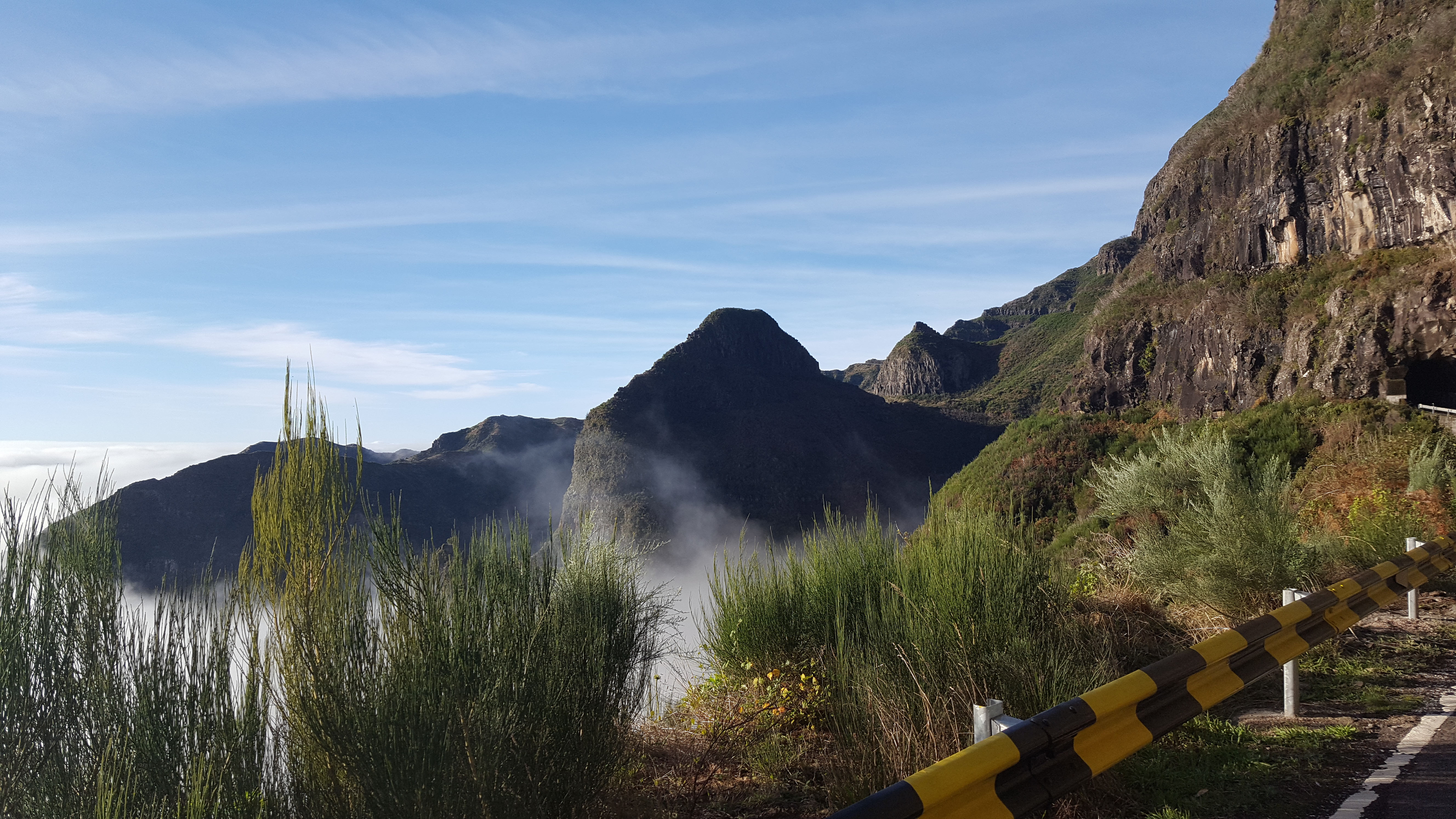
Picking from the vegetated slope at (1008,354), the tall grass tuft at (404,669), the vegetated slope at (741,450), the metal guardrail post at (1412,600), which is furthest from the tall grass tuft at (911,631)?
the vegetated slope at (741,450)

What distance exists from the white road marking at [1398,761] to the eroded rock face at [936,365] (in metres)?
122

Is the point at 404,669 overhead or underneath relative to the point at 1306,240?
underneath

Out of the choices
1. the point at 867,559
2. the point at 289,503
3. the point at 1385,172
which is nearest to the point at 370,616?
Answer: the point at 289,503

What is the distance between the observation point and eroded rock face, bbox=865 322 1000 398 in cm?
12488

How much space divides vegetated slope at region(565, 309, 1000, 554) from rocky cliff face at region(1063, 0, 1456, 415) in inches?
1367

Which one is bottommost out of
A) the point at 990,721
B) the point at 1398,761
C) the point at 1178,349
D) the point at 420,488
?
the point at 420,488

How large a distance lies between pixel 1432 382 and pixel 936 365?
325 feet

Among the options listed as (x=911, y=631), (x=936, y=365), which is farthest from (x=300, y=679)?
(x=936, y=365)

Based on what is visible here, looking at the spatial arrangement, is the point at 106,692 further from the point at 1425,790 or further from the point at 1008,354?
the point at 1008,354

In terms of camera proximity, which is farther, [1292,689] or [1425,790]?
[1292,689]

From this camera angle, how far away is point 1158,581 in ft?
22.4

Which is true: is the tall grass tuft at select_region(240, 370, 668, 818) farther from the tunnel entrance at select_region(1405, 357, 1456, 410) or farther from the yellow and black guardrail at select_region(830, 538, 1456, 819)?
the tunnel entrance at select_region(1405, 357, 1456, 410)

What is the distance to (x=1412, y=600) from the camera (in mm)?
6121

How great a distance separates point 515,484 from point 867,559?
125718mm
